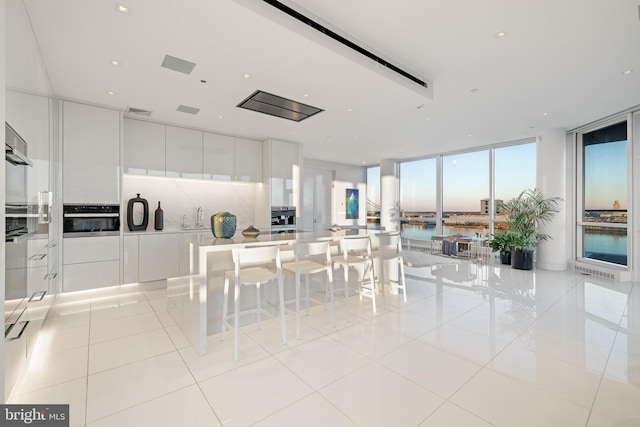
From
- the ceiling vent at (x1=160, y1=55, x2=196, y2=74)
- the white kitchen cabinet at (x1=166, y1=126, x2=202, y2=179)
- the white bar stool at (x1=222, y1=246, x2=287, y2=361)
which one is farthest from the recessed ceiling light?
the white kitchen cabinet at (x1=166, y1=126, x2=202, y2=179)

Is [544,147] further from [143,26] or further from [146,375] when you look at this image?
[146,375]

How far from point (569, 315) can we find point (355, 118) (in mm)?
3729

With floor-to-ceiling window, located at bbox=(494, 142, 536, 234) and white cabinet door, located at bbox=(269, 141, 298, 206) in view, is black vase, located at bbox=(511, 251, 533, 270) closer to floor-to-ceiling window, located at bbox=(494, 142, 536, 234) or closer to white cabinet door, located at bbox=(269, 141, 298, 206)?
floor-to-ceiling window, located at bbox=(494, 142, 536, 234)

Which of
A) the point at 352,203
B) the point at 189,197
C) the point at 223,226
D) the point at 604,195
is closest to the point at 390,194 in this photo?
the point at 352,203

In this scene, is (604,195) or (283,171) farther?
(283,171)

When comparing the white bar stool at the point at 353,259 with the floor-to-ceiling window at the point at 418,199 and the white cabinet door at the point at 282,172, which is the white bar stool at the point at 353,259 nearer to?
the white cabinet door at the point at 282,172

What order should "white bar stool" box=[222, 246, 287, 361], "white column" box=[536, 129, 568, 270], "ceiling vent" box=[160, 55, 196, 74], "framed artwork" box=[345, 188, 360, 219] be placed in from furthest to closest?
"framed artwork" box=[345, 188, 360, 219] → "white column" box=[536, 129, 568, 270] → "ceiling vent" box=[160, 55, 196, 74] → "white bar stool" box=[222, 246, 287, 361]

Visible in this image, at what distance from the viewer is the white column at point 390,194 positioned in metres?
9.03

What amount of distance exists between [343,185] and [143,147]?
19.8 ft

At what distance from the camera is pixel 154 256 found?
14.5 ft

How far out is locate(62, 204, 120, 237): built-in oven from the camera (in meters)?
3.77

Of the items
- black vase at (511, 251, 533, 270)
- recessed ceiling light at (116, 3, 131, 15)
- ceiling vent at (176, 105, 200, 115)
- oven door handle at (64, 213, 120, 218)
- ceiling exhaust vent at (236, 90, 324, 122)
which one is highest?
ceiling vent at (176, 105, 200, 115)

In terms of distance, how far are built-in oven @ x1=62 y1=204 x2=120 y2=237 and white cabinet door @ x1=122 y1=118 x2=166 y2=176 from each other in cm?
78

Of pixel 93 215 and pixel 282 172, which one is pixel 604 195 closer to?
pixel 282 172
